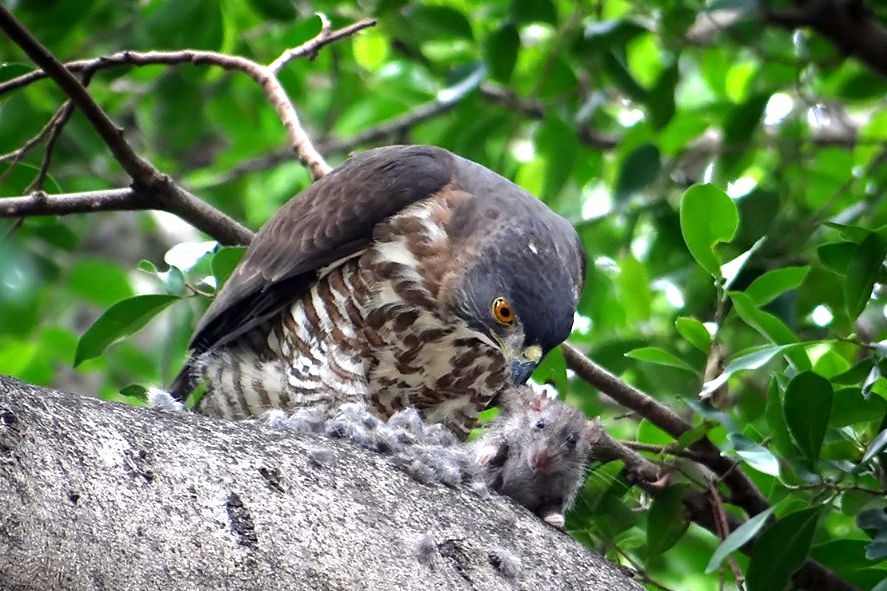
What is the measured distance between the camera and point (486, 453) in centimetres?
303

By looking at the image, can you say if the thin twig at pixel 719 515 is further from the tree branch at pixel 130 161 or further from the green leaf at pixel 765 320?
the tree branch at pixel 130 161

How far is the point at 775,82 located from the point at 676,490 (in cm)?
255

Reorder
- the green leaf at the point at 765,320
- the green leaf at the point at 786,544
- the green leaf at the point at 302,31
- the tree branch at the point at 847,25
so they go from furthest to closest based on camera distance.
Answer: the tree branch at the point at 847,25 → the green leaf at the point at 302,31 → the green leaf at the point at 765,320 → the green leaf at the point at 786,544

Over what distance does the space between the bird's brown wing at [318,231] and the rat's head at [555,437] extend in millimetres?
687

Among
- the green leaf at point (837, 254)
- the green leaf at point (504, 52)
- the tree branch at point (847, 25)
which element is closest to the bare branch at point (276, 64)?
the green leaf at point (504, 52)

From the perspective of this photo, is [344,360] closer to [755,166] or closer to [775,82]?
[775,82]

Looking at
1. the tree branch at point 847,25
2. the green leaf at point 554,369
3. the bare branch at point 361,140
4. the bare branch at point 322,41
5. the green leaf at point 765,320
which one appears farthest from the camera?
the bare branch at point 361,140

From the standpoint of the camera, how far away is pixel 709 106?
16.9 feet

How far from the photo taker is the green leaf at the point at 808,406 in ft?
8.25

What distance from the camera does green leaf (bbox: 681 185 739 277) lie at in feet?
9.73

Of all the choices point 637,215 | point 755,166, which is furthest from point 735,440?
point 755,166

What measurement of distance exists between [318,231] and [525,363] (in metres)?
0.73

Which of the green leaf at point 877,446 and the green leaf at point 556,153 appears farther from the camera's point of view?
the green leaf at point 556,153

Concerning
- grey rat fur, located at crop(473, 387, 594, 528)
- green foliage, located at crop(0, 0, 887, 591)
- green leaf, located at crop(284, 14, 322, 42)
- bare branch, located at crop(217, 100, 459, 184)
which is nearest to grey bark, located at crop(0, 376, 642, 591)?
grey rat fur, located at crop(473, 387, 594, 528)
